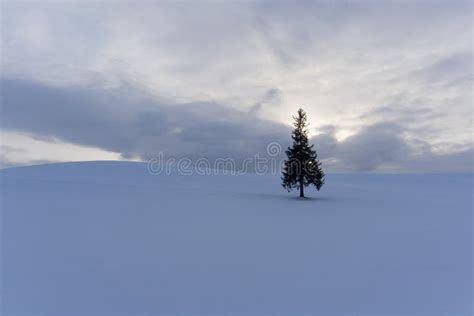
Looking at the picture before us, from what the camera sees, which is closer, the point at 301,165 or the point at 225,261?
the point at 225,261

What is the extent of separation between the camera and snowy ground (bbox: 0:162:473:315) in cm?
825

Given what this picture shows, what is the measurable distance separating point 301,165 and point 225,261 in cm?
2051

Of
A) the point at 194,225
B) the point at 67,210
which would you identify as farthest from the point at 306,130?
the point at 67,210

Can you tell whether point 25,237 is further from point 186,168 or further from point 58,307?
point 186,168

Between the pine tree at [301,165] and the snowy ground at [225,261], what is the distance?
30.4 ft

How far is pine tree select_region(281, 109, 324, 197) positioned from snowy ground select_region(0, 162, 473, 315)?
9263 millimetres

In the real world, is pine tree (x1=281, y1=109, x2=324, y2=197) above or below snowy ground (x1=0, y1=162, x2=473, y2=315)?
above

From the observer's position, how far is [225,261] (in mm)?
10867

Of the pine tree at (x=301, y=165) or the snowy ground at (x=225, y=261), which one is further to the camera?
the pine tree at (x=301, y=165)

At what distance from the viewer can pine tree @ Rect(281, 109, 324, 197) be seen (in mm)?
29781

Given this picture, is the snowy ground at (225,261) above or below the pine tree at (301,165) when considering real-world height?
below

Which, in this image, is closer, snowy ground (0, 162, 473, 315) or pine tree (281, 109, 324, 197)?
snowy ground (0, 162, 473, 315)

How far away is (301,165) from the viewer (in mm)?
29953

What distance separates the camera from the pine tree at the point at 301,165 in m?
29.8
